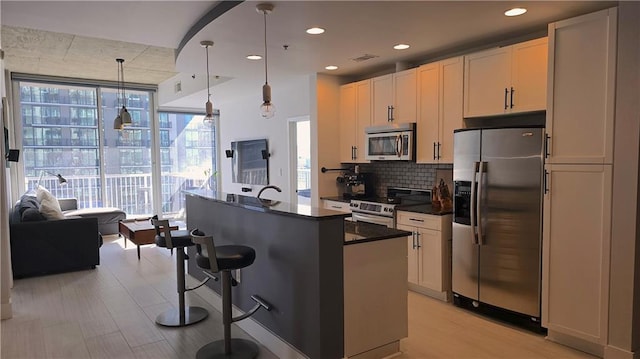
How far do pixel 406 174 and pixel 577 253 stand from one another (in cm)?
225

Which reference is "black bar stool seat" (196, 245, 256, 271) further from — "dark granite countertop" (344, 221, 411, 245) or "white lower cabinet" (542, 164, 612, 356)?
"white lower cabinet" (542, 164, 612, 356)

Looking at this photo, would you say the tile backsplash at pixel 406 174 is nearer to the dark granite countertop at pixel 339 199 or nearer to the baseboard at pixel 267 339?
the dark granite countertop at pixel 339 199

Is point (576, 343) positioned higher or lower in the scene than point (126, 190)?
lower

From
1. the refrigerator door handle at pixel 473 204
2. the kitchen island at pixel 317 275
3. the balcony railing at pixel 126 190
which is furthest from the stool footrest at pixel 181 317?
the balcony railing at pixel 126 190

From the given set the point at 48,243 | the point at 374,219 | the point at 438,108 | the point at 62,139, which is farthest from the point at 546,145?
the point at 62,139

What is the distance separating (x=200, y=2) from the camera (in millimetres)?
3113

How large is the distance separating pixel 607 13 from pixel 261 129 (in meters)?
5.28

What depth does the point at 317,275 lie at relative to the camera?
2553mm

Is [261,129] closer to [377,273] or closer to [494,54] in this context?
[494,54]

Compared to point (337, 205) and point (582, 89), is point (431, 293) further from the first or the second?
point (582, 89)

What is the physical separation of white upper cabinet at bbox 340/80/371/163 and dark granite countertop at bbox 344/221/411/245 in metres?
2.09

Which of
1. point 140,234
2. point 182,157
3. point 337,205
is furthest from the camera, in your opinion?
point 182,157

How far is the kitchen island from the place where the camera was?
2.57 metres

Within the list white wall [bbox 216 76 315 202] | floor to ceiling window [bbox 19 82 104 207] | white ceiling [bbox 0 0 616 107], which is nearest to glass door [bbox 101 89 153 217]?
floor to ceiling window [bbox 19 82 104 207]
